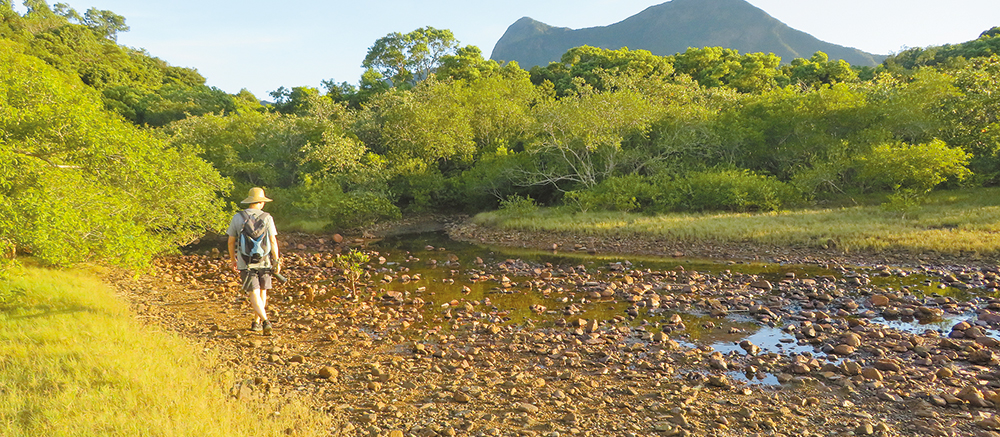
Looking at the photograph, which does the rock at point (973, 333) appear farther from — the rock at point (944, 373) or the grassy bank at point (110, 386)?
the grassy bank at point (110, 386)

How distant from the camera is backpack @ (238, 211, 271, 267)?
28.3ft

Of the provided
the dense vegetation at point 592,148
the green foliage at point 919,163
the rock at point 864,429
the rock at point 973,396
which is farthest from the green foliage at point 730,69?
the rock at point 864,429

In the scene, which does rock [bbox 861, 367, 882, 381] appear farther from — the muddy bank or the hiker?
the muddy bank

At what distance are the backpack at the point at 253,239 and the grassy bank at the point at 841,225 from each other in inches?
774

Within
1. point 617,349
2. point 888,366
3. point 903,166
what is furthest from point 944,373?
point 903,166

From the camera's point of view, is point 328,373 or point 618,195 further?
point 618,195

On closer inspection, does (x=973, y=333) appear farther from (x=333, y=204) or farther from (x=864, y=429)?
(x=333, y=204)

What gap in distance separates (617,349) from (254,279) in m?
6.49

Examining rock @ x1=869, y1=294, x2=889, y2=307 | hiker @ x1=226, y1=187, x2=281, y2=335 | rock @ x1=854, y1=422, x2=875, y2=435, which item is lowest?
rock @ x1=869, y1=294, x2=889, y2=307

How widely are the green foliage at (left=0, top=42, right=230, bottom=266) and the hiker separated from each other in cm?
326

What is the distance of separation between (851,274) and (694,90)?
30.5 meters

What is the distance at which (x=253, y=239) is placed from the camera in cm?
867

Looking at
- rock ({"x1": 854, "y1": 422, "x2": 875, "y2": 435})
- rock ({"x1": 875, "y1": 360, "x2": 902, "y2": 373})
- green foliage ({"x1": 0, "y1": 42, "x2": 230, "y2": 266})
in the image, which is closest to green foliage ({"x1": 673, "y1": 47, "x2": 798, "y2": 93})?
rock ({"x1": 875, "y1": 360, "x2": 902, "y2": 373})

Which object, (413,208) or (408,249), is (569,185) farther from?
(408,249)
